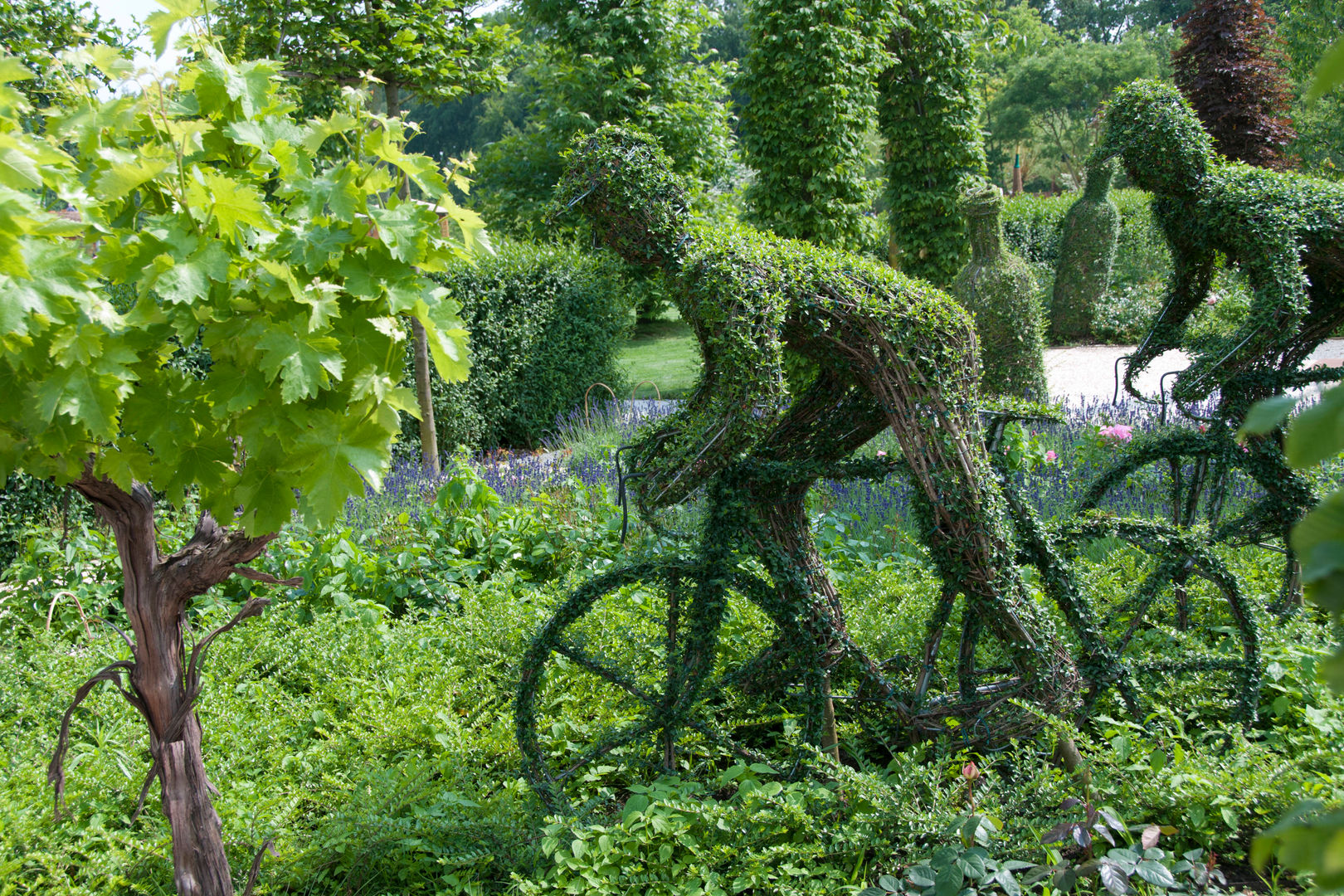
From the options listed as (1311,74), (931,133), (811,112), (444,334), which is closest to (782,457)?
(444,334)

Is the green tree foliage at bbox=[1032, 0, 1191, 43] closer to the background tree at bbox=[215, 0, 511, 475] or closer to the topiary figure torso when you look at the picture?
the background tree at bbox=[215, 0, 511, 475]

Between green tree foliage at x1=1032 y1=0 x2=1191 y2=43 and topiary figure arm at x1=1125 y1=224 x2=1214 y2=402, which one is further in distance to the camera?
green tree foliage at x1=1032 y1=0 x2=1191 y2=43

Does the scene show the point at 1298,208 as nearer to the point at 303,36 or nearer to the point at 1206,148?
the point at 1206,148

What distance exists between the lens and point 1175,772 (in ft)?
8.74

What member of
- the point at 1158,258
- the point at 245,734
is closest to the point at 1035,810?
the point at 245,734

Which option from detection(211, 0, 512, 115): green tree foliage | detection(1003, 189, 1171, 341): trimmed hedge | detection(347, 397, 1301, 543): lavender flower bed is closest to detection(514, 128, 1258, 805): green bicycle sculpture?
detection(347, 397, 1301, 543): lavender flower bed

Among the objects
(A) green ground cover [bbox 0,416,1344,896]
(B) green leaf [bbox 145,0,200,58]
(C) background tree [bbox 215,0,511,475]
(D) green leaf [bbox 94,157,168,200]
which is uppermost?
(C) background tree [bbox 215,0,511,475]

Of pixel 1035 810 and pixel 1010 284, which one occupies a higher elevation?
pixel 1010 284

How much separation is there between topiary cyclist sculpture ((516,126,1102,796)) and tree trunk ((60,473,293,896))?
90cm

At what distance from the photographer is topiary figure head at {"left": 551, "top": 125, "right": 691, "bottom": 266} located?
256 cm

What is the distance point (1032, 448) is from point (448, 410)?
488 centimetres

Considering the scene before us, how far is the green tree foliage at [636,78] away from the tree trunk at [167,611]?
38.1ft

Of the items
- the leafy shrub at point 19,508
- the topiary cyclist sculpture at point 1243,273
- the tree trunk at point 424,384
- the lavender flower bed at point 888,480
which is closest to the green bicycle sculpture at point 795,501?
the topiary cyclist sculpture at point 1243,273

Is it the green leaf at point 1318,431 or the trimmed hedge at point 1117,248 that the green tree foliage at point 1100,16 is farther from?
the green leaf at point 1318,431
